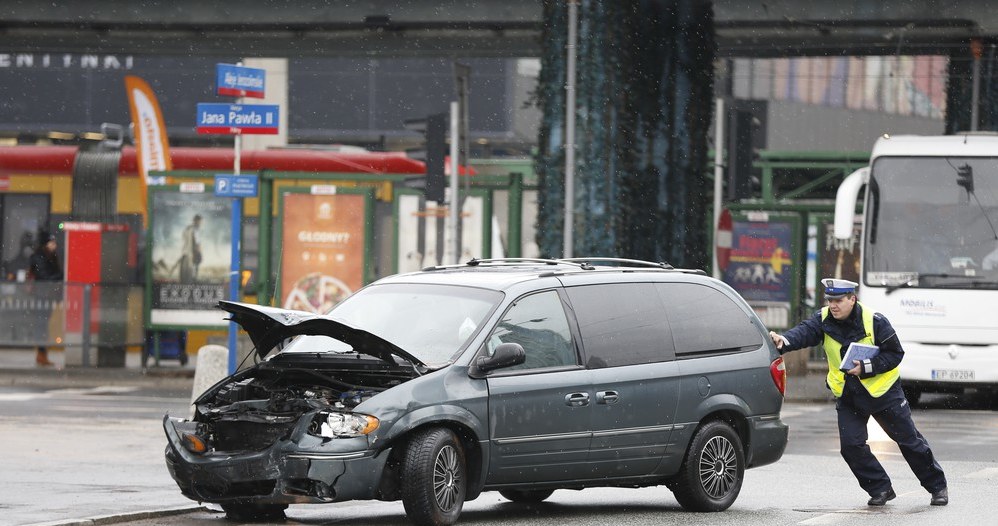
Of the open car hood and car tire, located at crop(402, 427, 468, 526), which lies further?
the open car hood

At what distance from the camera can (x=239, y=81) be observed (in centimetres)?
1761

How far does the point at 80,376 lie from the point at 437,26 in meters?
7.50

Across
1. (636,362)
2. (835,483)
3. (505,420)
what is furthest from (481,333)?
(835,483)

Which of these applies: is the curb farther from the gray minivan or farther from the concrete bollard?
the concrete bollard

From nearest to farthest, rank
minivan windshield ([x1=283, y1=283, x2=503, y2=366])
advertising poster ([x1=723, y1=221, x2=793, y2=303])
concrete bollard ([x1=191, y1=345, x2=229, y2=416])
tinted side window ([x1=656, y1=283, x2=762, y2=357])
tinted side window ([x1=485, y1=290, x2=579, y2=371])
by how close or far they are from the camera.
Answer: minivan windshield ([x1=283, y1=283, x2=503, y2=366]), tinted side window ([x1=485, y1=290, x2=579, y2=371]), tinted side window ([x1=656, y1=283, x2=762, y2=357]), concrete bollard ([x1=191, y1=345, x2=229, y2=416]), advertising poster ([x1=723, y1=221, x2=793, y2=303])

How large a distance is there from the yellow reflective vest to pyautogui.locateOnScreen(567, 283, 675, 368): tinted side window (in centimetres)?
118

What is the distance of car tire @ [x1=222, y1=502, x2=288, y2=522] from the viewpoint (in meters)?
10.5

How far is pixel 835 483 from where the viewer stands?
1335 centimetres

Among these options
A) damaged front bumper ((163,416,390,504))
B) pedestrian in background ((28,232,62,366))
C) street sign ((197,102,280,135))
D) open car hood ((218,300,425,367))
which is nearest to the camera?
damaged front bumper ((163,416,390,504))

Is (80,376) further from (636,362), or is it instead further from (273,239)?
(636,362)

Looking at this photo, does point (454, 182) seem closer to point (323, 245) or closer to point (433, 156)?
point (433, 156)

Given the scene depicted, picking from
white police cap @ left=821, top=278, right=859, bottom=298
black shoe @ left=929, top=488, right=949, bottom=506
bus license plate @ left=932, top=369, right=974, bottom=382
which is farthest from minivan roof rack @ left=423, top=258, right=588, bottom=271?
bus license plate @ left=932, top=369, right=974, bottom=382

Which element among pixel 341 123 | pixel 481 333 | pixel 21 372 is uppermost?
pixel 341 123

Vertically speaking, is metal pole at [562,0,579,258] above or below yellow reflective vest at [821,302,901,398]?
above
